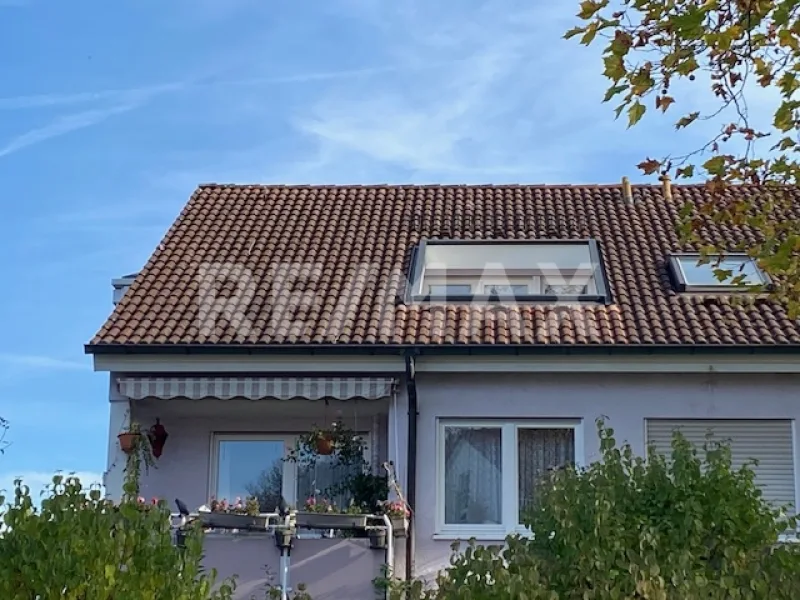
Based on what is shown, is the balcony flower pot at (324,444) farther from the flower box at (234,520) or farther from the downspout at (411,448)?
the flower box at (234,520)

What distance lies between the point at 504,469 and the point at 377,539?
2.94m

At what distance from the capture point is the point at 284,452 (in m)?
20.4

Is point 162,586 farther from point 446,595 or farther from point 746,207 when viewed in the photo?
point 746,207

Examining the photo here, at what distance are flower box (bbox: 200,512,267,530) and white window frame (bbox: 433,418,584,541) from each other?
308 centimetres

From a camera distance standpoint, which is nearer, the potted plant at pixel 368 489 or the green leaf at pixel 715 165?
the green leaf at pixel 715 165

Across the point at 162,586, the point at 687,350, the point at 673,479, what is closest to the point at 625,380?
the point at 687,350

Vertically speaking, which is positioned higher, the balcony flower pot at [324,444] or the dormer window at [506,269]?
the dormer window at [506,269]

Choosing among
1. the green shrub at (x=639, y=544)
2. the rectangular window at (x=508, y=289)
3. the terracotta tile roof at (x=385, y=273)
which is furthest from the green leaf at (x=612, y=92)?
the rectangular window at (x=508, y=289)

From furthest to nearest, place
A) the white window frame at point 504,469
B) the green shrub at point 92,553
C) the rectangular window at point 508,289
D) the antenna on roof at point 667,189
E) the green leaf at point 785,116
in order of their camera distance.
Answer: the antenna on roof at point 667,189
the rectangular window at point 508,289
the white window frame at point 504,469
the green leaf at point 785,116
the green shrub at point 92,553

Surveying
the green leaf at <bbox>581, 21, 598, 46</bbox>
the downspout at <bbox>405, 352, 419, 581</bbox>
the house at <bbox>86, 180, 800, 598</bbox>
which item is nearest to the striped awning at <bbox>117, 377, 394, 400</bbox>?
the house at <bbox>86, 180, 800, 598</bbox>

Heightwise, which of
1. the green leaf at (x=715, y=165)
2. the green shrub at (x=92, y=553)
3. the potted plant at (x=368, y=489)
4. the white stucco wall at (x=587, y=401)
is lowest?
the green shrub at (x=92, y=553)

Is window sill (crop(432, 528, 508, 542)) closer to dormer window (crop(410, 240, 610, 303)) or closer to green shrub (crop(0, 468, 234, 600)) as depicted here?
dormer window (crop(410, 240, 610, 303))

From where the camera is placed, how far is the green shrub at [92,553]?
A: 9117mm

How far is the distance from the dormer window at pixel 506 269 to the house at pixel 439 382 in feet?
0.53
